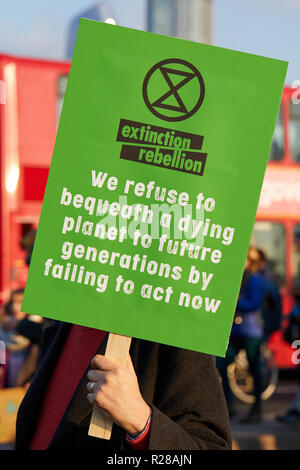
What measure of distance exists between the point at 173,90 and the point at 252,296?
212 inches

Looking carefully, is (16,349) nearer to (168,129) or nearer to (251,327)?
(251,327)

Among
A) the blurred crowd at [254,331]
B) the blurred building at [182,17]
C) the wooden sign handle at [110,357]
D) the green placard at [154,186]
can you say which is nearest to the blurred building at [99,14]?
the green placard at [154,186]

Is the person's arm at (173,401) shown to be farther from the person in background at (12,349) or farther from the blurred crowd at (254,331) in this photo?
the blurred crowd at (254,331)

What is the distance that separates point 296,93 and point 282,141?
66cm

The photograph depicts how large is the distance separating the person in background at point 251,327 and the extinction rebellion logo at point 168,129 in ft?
17.2

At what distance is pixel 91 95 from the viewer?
5.76 feet

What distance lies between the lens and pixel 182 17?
108 metres

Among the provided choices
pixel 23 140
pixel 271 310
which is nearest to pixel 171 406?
pixel 271 310

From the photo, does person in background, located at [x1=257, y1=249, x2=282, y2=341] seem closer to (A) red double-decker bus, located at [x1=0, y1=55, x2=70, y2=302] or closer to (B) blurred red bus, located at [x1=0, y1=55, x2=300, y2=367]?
(B) blurred red bus, located at [x1=0, y1=55, x2=300, y2=367]

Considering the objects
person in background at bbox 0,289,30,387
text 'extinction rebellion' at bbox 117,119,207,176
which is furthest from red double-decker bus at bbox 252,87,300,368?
text 'extinction rebellion' at bbox 117,119,207,176

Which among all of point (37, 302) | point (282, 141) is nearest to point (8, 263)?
point (282, 141)

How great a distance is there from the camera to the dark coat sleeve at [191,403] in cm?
165

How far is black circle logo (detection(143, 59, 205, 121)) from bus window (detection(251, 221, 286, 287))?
9174mm

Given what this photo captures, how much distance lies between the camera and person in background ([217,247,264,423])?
22.9 feet
